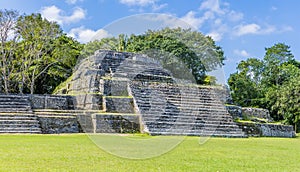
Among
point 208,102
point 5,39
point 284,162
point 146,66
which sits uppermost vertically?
point 5,39

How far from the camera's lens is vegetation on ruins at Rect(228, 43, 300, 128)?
94.6ft

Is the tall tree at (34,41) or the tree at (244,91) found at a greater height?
the tall tree at (34,41)

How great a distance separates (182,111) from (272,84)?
74.8 feet

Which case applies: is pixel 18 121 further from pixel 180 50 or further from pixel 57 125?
pixel 180 50

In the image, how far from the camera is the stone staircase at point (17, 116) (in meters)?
13.7

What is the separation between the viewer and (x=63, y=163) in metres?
6.26

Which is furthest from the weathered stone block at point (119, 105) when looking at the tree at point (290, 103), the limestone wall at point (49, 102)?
the tree at point (290, 103)

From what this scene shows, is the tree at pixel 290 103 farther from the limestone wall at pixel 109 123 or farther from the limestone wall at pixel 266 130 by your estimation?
the limestone wall at pixel 109 123

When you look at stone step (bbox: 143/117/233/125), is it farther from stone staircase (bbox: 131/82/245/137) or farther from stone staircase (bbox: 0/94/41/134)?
stone staircase (bbox: 0/94/41/134)

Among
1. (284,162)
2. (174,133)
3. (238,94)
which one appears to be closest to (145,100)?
(174,133)

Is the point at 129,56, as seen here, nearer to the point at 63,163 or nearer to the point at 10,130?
the point at 10,130

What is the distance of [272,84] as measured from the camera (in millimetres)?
36562

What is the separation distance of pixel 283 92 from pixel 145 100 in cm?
1698

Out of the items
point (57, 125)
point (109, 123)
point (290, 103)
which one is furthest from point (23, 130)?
point (290, 103)
